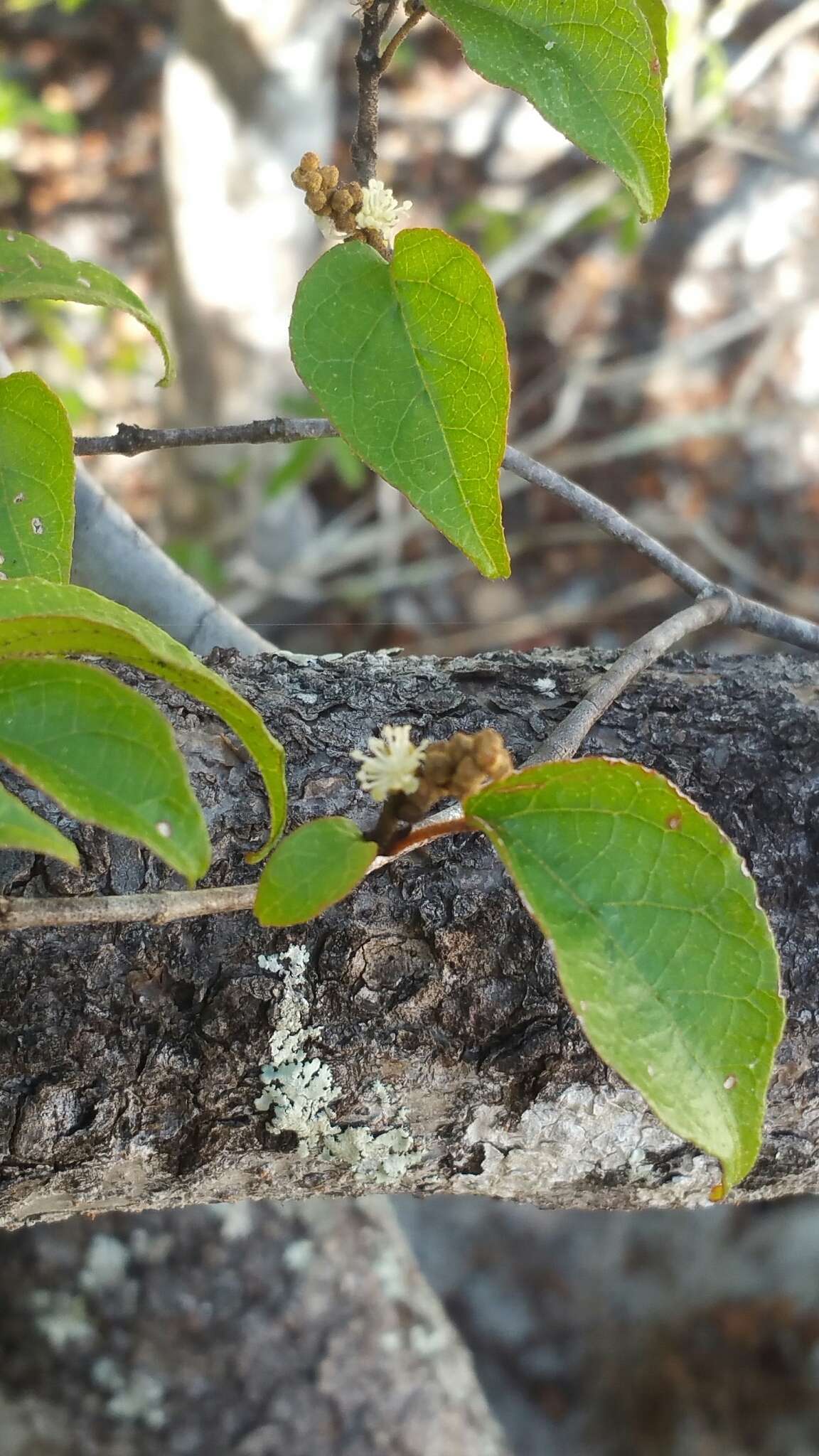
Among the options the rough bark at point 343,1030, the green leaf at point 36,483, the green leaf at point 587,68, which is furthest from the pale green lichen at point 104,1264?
the green leaf at point 587,68

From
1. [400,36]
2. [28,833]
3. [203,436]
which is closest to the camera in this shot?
[28,833]

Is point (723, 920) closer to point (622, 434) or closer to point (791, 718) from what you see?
point (791, 718)

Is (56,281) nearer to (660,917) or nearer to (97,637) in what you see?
(97,637)

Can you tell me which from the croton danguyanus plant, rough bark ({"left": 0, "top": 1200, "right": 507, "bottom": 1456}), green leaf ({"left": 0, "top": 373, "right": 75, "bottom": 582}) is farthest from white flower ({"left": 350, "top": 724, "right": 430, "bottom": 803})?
rough bark ({"left": 0, "top": 1200, "right": 507, "bottom": 1456})

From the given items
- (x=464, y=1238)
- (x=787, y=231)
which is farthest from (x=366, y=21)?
(x=787, y=231)

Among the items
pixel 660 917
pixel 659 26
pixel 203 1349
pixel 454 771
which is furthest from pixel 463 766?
pixel 203 1349

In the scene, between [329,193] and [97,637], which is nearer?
[97,637]

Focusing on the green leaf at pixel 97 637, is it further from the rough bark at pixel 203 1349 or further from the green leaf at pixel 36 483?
the rough bark at pixel 203 1349
